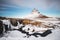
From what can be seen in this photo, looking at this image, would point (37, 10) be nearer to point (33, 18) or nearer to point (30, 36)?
point (33, 18)

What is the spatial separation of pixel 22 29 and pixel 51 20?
1.36 ft

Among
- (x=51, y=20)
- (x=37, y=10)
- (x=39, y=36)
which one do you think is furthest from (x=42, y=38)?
(x=37, y=10)

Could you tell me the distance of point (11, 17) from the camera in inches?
59.6

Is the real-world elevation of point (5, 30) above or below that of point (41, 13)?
below

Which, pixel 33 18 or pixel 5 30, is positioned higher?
pixel 33 18

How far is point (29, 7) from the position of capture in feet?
4.99

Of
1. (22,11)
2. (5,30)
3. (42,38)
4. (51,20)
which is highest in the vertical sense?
(22,11)

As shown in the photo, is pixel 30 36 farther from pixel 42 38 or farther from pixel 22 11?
pixel 22 11

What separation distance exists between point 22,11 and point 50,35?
0.49 meters

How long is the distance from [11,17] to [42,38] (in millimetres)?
502

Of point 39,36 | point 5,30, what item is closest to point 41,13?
point 39,36

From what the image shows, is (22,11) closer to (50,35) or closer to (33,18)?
(33,18)

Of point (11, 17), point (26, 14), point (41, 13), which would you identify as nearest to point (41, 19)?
point (41, 13)

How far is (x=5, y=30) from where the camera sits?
1.48 metres
